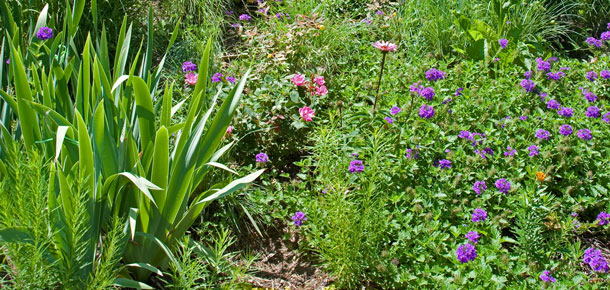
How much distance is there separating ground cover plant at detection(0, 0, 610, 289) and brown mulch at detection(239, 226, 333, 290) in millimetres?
11

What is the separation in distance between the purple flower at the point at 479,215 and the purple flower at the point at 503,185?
215 mm

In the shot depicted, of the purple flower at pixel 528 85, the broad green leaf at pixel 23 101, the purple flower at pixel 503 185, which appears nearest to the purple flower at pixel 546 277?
the purple flower at pixel 503 185

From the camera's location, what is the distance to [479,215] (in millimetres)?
2748

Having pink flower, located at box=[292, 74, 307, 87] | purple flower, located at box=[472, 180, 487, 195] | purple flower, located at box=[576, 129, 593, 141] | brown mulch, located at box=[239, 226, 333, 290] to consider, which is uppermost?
pink flower, located at box=[292, 74, 307, 87]

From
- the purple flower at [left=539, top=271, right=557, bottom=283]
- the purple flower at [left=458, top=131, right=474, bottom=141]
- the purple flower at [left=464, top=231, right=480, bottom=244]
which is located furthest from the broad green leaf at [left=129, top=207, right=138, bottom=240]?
the purple flower at [left=458, top=131, right=474, bottom=141]

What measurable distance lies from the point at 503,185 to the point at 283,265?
1166mm

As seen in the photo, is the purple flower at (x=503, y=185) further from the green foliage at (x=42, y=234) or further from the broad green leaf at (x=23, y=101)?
Result: the broad green leaf at (x=23, y=101)

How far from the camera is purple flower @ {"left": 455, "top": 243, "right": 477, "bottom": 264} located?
253 centimetres

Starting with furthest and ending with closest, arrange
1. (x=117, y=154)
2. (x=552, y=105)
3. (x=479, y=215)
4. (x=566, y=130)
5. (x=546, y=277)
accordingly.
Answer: (x=552, y=105) < (x=566, y=130) < (x=479, y=215) < (x=546, y=277) < (x=117, y=154)

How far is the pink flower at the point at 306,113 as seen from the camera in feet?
10.9

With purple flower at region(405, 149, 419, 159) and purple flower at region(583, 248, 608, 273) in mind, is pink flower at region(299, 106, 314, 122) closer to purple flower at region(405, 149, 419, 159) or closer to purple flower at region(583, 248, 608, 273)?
purple flower at region(405, 149, 419, 159)

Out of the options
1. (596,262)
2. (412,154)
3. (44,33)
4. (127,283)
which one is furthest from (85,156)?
(596,262)

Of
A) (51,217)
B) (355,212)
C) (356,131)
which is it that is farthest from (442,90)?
(51,217)

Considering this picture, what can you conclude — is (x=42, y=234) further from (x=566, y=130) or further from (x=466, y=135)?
(x=566, y=130)
